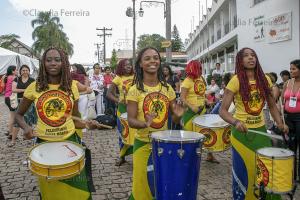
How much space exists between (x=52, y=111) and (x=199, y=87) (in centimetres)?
353

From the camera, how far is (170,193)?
10.5ft

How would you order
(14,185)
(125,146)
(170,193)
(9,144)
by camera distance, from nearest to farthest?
1. (170,193)
2. (14,185)
3. (125,146)
4. (9,144)

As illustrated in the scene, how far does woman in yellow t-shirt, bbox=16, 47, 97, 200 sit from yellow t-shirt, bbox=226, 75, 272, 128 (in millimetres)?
1536

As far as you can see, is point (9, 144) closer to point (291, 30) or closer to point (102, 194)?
point (102, 194)

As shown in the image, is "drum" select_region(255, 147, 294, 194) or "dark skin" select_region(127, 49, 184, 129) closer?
"drum" select_region(255, 147, 294, 194)

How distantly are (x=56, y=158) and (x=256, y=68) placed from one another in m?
2.30

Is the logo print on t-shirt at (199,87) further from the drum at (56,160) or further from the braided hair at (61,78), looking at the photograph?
the drum at (56,160)

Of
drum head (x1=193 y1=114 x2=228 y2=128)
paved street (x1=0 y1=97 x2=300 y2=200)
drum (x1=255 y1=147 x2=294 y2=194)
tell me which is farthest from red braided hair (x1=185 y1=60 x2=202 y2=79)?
drum (x1=255 y1=147 x2=294 y2=194)

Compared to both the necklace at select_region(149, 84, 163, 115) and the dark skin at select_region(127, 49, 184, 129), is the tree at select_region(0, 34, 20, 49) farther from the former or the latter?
the necklace at select_region(149, 84, 163, 115)

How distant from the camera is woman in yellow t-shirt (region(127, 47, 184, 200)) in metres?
3.58

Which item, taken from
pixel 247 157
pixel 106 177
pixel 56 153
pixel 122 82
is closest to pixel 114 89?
pixel 122 82

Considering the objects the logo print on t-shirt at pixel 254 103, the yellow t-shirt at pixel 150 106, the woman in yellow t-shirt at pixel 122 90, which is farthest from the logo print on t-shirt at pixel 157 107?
the woman in yellow t-shirt at pixel 122 90

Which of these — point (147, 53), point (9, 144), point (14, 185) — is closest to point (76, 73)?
point (9, 144)

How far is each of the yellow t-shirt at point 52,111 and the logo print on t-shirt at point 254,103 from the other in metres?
1.84
